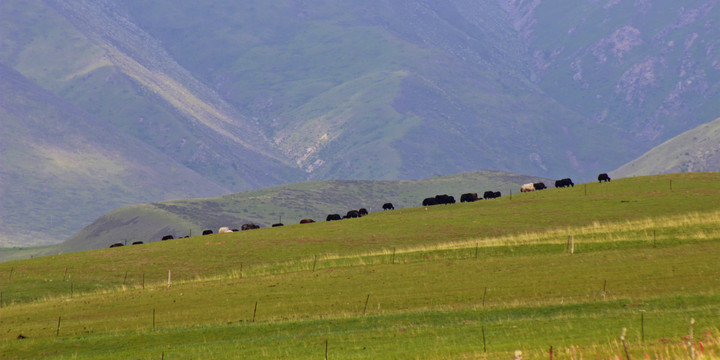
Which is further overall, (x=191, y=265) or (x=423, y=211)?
(x=423, y=211)

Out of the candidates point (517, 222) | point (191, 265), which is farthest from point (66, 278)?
point (517, 222)

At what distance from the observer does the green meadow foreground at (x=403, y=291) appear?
44.4 m

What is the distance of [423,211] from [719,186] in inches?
1503

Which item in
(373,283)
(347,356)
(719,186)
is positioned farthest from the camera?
(719,186)

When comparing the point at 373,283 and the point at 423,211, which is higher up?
the point at 423,211

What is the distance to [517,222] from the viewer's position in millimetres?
107500

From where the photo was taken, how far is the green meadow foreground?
44.4m

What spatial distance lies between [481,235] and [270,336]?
5190 cm

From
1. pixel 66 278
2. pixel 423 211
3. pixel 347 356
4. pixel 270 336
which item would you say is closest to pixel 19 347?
pixel 270 336

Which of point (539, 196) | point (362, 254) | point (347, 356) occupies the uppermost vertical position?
point (539, 196)

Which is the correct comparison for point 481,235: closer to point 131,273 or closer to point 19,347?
point 131,273

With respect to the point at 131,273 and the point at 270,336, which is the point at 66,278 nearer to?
the point at 131,273

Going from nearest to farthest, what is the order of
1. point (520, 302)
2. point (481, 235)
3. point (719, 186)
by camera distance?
point (520, 302) < point (481, 235) < point (719, 186)

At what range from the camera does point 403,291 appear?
6394 cm
